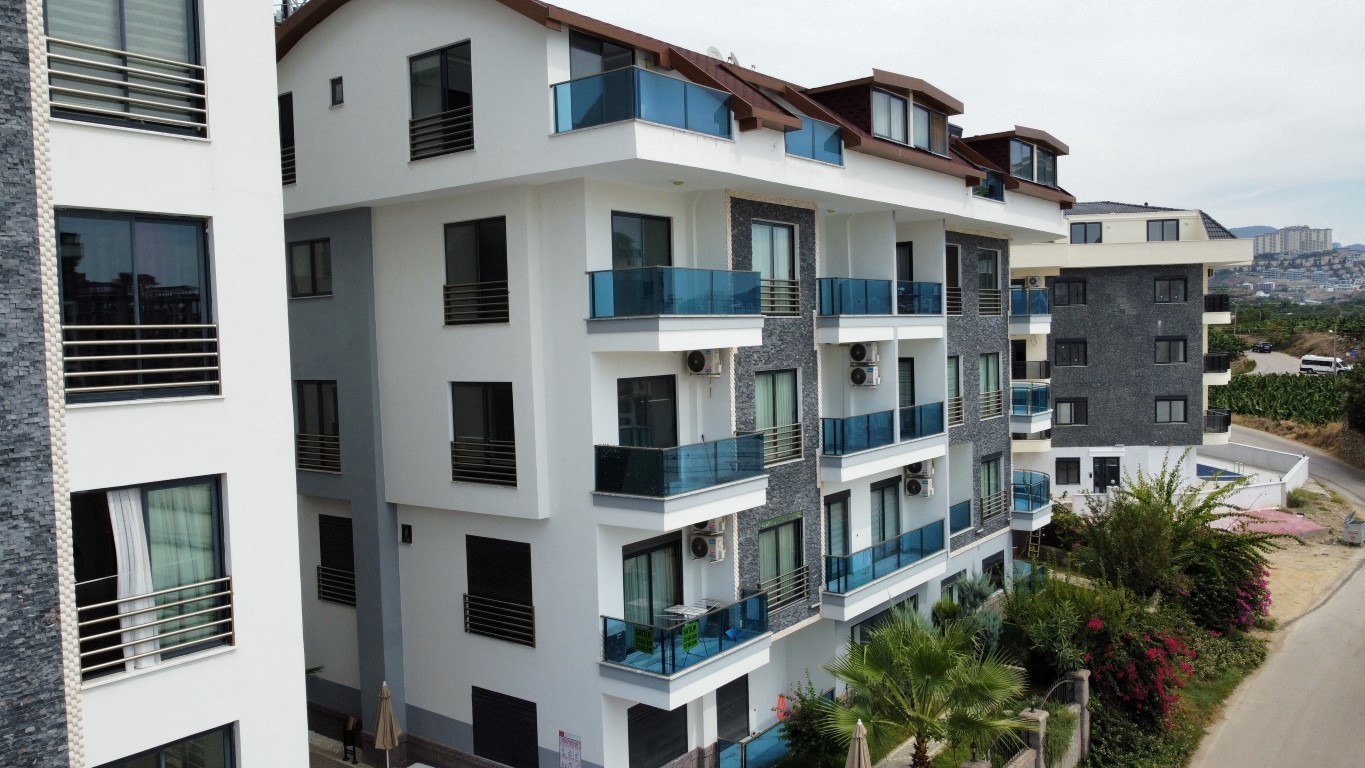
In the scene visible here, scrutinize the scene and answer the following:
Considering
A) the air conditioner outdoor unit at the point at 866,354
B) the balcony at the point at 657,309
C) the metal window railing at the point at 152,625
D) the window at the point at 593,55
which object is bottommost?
the metal window railing at the point at 152,625

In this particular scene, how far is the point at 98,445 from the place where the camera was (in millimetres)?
9156

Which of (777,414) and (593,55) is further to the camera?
(777,414)

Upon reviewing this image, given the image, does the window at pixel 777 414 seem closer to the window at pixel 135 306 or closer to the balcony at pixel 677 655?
the balcony at pixel 677 655

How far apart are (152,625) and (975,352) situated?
20.1 meters

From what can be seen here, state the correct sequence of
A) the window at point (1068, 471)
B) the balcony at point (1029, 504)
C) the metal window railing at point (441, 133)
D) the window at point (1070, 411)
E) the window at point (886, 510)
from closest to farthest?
the metal window railing at point (441, 133) < the window at point (886, 510) < the balcony at point (1029, 504) < the window at point (1070, 411) < the window at point (1068, 471)

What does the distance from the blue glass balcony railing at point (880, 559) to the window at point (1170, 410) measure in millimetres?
19539

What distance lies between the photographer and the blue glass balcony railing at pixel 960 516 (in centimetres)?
2444

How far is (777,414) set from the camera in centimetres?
1892

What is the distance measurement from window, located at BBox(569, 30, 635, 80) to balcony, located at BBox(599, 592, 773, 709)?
8033 mm

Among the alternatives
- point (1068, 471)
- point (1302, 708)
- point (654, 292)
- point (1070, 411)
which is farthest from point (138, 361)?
point (1068, 471)

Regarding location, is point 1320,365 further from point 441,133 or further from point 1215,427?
→ point 441,133

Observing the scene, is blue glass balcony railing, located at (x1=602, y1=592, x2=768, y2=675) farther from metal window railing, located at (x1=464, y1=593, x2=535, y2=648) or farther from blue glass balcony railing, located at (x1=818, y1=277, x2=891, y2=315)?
blue glass balcony railing, located at (x1=818, y1=277, x2=891, y2=315)

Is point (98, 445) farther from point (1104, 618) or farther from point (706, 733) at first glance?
point (1104, 618)

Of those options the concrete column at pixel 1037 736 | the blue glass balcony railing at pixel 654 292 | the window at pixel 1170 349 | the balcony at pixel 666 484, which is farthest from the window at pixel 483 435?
the window at pixel 1170 349
